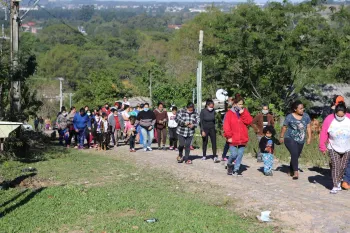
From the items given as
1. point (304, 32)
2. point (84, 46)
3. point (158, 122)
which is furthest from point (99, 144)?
point (84, 46)

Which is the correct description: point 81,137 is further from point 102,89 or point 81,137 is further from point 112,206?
point 102,89

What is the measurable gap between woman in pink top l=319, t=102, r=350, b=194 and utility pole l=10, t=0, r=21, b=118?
936 cm

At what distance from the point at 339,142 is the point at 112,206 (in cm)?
435

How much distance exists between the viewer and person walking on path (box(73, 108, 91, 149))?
19.7 m

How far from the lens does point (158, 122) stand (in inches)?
722

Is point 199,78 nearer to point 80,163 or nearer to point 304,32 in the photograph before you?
point 304,32

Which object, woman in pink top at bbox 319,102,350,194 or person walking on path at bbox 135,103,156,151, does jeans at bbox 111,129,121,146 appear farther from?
woman in pink top at bbox 319,102,350,194

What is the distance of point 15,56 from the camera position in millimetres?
16625

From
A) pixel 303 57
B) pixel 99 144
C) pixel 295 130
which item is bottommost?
pixel 99 144

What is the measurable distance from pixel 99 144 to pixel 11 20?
499 centimetres

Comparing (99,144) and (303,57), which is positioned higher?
(303,57)

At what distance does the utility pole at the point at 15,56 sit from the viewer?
54.5 ft

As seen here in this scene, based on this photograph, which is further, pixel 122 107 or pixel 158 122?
pixel 122 107

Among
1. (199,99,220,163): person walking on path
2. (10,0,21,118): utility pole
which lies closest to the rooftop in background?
(199,99,220,163): person walking on path
